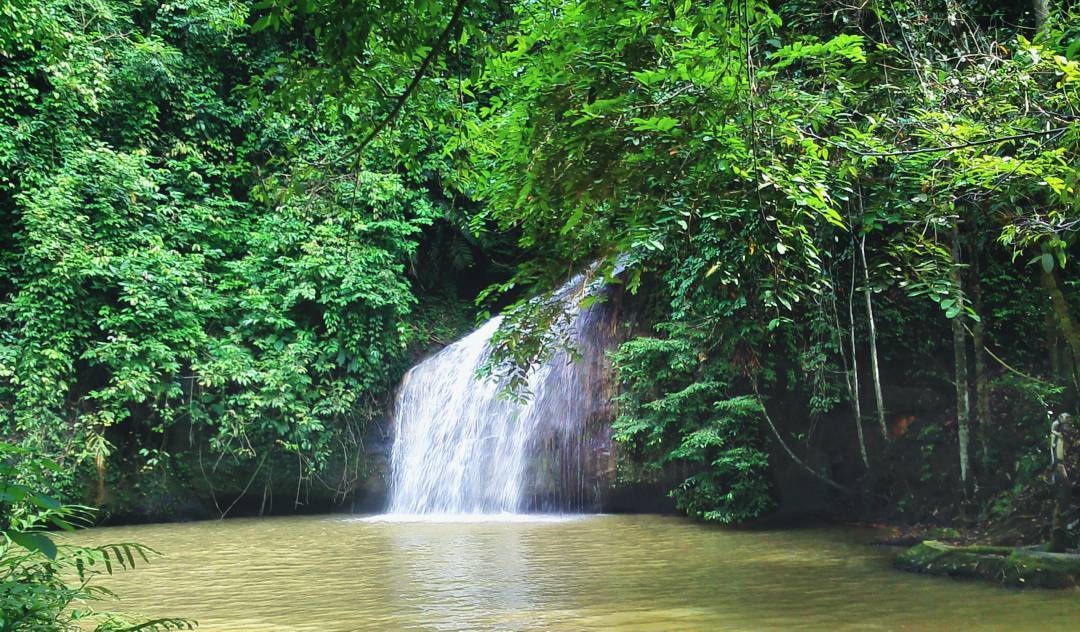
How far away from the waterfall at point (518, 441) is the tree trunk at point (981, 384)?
4601 mm

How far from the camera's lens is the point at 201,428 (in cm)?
1296

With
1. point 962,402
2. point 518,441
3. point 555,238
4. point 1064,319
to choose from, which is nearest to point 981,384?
point 962,402

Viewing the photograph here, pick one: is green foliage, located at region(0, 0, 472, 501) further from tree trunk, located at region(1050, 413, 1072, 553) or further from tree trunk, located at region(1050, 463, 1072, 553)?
tree trunk, located at region(1050, 463, 1072, 553)

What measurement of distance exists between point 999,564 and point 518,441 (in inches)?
265

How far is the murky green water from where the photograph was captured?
561 centimetres

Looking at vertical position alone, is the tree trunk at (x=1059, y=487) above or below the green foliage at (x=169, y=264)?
below

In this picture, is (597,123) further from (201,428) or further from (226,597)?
(201,428)

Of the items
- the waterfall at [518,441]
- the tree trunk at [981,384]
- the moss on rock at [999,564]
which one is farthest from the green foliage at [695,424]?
the moss on rock at [999,564]

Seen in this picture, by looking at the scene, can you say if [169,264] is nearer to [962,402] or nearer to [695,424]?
[695,424]

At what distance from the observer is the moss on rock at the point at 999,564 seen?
252 inches

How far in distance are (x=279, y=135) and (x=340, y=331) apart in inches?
144

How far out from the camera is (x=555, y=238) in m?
6.56

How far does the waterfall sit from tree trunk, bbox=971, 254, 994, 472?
15.1 ft

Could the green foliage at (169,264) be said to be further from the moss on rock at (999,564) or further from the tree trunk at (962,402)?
the moss on rock at (999,564)
